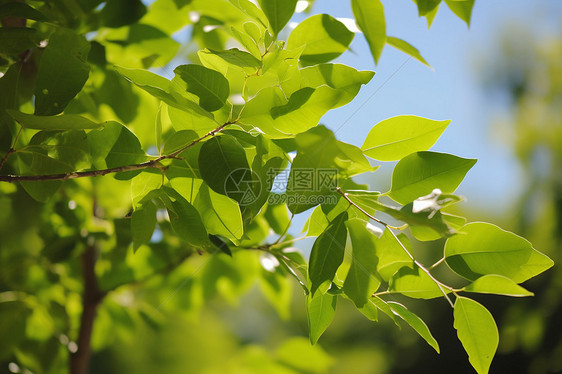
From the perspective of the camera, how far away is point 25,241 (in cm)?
58

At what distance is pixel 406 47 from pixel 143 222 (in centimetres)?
15

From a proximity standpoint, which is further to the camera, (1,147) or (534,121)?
(534,121)

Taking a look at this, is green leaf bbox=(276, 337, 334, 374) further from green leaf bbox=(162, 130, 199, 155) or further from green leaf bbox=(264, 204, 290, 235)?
green leaf bbox=(162, 130, 199, 155)

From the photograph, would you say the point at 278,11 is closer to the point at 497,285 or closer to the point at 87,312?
the point at 497,285

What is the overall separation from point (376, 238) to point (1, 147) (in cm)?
21

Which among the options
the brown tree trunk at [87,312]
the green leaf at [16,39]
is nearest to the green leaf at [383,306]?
the green leaf at [16,39]

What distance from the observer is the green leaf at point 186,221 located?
0.21 meters

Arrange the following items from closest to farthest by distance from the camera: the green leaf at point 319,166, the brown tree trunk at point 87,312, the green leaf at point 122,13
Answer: the green leaf at point 319,166 < the green leaf at point 122,13 < the brown tree trunk at point 87,312

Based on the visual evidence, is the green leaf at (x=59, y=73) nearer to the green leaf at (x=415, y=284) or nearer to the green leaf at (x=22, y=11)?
the green leaf at (x=22, y=11)

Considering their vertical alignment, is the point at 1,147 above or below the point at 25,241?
above

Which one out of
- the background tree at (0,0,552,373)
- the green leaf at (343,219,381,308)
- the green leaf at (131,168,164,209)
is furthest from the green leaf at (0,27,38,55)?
the green leaf at (343,219,381,308)

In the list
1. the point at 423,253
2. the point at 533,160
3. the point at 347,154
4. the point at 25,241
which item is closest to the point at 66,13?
the point at 347,154

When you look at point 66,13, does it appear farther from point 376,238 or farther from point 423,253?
point 423,253

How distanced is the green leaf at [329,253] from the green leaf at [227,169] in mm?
38
